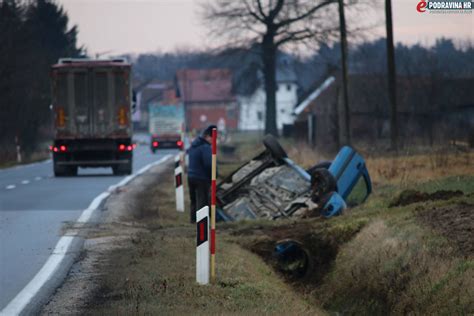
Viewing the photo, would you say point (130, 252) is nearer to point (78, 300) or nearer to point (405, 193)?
point (78, 300)

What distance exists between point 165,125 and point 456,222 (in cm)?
6231

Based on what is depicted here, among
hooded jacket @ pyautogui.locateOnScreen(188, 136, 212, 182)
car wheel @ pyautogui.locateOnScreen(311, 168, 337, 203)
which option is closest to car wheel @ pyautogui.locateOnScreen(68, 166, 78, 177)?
car wheel @ pyautogui.locateOnScreen(311, 168, 337, 203)

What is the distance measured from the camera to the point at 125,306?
29.8ft

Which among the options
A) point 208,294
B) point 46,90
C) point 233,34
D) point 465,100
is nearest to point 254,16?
point 233,34

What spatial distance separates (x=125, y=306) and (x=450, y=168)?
51.6 feet

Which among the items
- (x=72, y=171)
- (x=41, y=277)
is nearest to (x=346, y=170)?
(x=41, y=277)

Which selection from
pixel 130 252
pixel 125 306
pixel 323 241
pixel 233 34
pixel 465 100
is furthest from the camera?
pixel 233 34

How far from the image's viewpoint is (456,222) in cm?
1232

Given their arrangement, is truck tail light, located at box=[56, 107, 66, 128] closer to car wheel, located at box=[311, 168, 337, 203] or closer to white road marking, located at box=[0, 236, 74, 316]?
car wheel, located at box=[311, 168, 337, 203]

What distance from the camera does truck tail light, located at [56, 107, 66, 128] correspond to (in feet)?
115

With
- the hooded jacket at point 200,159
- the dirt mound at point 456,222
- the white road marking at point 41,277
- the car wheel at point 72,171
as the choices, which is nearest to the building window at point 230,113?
the car wheel at point 72,171

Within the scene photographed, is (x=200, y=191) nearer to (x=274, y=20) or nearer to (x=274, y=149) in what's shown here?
(x=274, y=149)

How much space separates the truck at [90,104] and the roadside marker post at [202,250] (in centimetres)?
2454

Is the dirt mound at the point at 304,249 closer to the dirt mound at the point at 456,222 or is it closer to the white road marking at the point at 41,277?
the dirt mound at the point at 456,222
